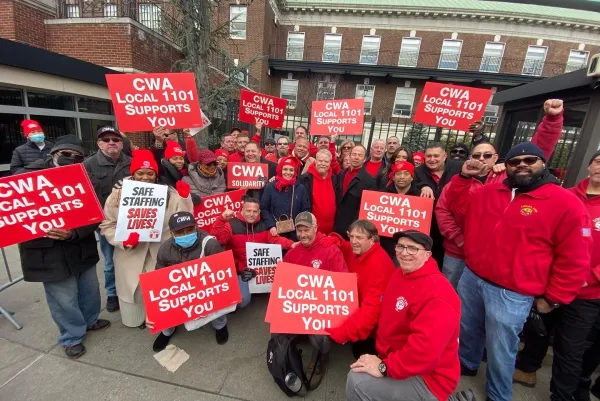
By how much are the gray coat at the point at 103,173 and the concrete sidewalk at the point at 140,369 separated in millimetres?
1581

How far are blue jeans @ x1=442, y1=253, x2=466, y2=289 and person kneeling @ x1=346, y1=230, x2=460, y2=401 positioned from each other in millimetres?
A: 1073

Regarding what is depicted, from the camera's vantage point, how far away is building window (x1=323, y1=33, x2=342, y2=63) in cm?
2493

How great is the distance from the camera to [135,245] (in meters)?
2.90

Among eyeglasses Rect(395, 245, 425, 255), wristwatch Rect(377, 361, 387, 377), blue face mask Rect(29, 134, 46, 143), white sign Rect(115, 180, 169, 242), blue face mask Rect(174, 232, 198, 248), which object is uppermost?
blue face mask Rect(29, 134, 46, 143)

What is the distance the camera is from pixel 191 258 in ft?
9.23

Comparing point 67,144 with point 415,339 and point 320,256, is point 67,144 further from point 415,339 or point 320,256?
point 415,339

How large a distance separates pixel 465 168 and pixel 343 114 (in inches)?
121

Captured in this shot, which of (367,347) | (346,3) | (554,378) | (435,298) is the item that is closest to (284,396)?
(367,347)

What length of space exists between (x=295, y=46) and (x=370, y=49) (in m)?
7.00

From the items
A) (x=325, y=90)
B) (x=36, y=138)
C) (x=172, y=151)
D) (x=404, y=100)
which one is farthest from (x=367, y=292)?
(x=404, y=100)

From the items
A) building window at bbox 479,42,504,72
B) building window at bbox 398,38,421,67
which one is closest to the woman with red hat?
building window at bbox 398,38,421,67

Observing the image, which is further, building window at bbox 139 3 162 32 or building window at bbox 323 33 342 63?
building window at bbox 323 33 342 63

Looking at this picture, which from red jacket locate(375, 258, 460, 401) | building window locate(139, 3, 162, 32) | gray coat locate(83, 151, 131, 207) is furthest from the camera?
building window locate(139, 3, 162, 32)

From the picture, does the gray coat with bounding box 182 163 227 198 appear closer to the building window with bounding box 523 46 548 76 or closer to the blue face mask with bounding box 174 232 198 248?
the blue face mask with bounding box 174 232 198 248
